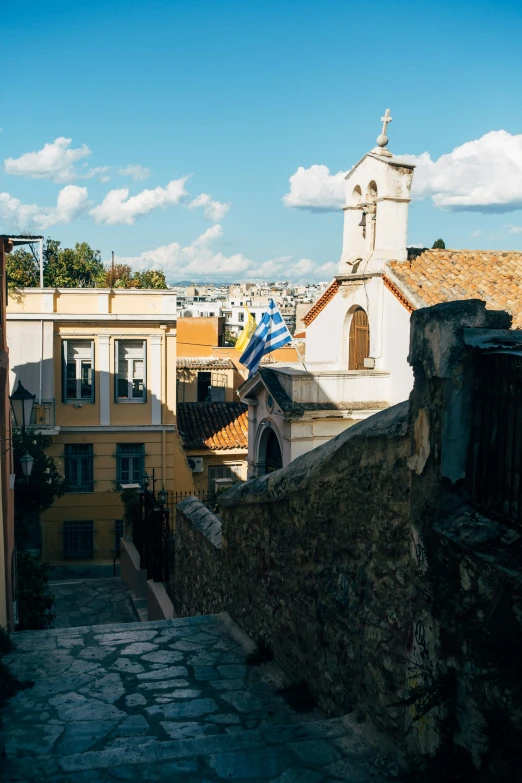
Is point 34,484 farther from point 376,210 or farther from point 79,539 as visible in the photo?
point 376,210

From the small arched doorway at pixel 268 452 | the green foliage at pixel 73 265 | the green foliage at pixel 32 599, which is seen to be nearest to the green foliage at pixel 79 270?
the green foliage at pixel 73 265

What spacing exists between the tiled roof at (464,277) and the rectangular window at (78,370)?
9.16 meters

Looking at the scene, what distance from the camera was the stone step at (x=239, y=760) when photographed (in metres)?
4.15

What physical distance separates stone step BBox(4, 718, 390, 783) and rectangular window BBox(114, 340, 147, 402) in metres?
17.4

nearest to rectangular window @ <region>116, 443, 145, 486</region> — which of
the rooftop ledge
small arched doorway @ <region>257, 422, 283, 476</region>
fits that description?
the rooftop ledge

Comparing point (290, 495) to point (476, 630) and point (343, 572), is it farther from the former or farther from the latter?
point (476, 630)

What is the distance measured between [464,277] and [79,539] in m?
12.7

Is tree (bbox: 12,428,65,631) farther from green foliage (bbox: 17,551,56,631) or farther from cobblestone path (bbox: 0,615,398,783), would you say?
cobblestone path (bbox: 0,615,398,783)

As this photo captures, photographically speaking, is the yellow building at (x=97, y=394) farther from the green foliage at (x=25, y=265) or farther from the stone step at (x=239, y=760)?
the stone step at (x=239, y=760)

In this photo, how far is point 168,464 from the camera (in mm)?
22062

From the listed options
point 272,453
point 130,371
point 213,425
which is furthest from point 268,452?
point 130,371

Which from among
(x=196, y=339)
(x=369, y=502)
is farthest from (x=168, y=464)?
(x=369, y=502)

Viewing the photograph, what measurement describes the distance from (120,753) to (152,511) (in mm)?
9715

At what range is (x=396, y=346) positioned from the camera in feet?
54.4
